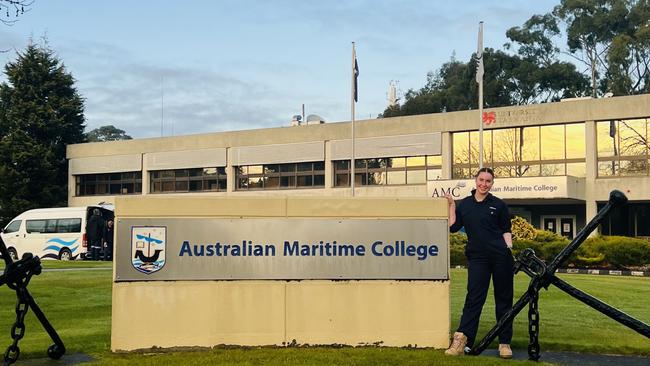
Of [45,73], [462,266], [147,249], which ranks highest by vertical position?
[45,73]

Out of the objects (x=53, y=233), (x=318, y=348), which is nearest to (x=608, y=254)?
(x=318, y=348)

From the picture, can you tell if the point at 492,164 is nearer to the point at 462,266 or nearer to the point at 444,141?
the point at 444,141

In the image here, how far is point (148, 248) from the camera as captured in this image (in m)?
6.73

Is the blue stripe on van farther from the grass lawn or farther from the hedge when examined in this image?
the grass lawn

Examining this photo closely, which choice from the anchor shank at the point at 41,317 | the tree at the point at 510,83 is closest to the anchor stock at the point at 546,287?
the anchor shank at the point at 41,317

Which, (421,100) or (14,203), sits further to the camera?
(421,100)

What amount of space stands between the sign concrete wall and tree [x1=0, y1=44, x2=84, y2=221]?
49835mm

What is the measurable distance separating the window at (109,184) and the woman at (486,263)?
163ft

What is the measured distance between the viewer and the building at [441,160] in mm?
36594

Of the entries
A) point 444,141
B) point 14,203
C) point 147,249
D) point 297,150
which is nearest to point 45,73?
point 14,203

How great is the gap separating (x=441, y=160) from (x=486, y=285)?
35428 mm

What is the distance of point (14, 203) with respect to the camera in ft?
170

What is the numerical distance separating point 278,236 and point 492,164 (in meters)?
34.6

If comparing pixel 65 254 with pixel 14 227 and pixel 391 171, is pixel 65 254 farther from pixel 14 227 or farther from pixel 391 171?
pixel 391 171
